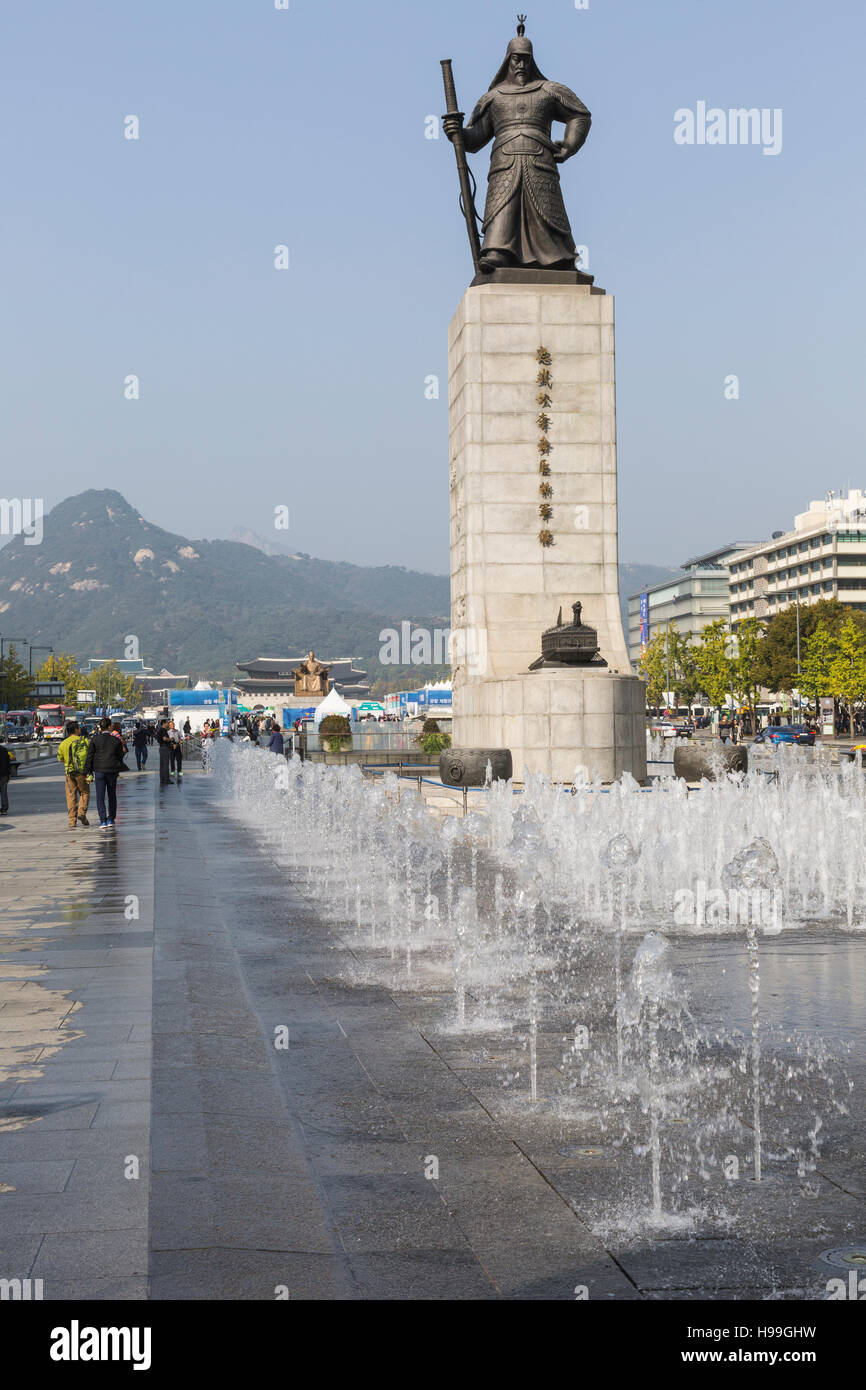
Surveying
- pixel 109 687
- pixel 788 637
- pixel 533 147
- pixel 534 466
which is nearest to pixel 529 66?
pixel 533 147

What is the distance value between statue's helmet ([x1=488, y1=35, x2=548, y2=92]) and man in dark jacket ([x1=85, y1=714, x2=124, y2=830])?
1649 cm

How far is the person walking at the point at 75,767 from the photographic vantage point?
22.2 m

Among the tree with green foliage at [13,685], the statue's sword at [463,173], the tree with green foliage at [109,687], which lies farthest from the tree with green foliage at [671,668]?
the tree with green foliage at [109,687]

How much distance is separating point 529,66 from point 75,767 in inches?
687

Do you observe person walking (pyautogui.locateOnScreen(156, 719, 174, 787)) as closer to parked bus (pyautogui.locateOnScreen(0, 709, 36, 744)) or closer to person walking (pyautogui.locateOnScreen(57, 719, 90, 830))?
person walking (pyautogui.locateOnScreen(57, 719, 90, 830))

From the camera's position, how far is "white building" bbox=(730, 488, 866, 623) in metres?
112

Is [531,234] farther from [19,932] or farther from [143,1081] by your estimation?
[143,1081]

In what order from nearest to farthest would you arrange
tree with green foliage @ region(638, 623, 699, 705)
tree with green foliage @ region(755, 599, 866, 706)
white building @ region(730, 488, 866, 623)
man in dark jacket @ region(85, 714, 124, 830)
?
man in dark jacket @ region(85, 714, 124, 830) → tree with green foliage @ region(755, 599, 866, 706) → tree with green foliage @ region(638, 623, 699, 705) → white building @ region(730, 488, 866, 623)

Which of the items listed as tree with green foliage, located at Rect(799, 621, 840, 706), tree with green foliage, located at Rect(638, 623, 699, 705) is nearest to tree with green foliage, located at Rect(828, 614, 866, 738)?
tree with green foliage, located at Rect(799, 621, 840, 706)

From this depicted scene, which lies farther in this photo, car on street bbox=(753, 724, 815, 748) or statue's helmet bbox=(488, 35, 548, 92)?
car on street bbox=(753, 724, 815, 748)

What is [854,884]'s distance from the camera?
13.4 metres

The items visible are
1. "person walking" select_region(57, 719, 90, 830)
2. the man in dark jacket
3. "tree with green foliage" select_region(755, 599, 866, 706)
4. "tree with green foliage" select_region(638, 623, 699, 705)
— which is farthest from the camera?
"tree with green foliage" select_region(638, 623, 699, 705)

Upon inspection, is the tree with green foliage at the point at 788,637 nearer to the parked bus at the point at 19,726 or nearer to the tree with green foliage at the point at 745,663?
the tree with green foliage at the point at 745,663
